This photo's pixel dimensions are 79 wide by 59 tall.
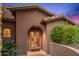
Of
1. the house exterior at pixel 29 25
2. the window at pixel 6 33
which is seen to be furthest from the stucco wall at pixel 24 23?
the window at pixel 6 33

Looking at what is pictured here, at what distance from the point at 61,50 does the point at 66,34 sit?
→ 10.2 inches

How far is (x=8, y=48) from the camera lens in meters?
2.73

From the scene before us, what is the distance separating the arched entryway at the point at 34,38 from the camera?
110 inches

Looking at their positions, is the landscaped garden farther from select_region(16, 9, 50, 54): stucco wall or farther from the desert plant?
the desert plant

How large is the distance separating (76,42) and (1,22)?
119 centimetres

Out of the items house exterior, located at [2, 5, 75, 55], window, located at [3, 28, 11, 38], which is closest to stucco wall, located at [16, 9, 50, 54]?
house exterior, located at [2, 5, 75, 55]

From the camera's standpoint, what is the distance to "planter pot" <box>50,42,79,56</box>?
2.70 metres

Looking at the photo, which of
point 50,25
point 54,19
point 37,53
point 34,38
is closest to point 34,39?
point 34,38

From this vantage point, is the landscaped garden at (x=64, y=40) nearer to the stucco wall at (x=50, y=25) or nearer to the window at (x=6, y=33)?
the stucco wall at (x=50, y=25)

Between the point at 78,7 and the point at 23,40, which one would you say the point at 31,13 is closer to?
the point at 23,40

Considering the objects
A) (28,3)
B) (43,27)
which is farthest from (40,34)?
(28,3)

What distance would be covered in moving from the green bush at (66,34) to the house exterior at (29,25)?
0.07 meters

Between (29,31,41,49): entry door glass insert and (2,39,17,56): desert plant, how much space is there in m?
0.28

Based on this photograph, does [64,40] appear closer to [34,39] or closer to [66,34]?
[66,34]
